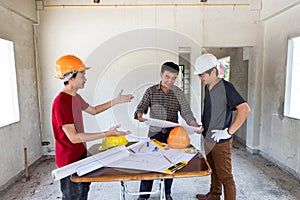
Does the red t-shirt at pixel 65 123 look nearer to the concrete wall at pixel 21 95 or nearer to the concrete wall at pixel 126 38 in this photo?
the concrete wall at pixel 21 95

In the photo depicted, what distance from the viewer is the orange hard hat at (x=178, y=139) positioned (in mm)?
1636

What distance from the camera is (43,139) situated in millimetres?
3701

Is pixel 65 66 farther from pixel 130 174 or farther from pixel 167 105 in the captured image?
pixel 167 105

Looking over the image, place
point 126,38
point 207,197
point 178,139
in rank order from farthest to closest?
point 126,38 → point 207,197 → point 178,139

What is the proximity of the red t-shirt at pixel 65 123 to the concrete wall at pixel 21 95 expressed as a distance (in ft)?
5.82

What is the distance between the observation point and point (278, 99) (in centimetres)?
322

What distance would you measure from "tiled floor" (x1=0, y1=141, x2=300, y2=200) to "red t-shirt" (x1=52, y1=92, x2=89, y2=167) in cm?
122

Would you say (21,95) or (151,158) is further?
(21,95)

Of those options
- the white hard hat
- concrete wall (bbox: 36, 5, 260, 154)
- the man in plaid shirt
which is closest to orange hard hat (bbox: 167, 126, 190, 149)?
the man in plaid shirt

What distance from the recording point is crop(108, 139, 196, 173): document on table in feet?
4.28

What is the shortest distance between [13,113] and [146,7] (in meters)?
2.79

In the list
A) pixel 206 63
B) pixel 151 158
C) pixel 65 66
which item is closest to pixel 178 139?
pixel 151 158

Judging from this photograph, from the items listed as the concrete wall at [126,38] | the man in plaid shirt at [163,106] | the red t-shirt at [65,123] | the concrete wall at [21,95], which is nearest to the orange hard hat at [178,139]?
the man in plaid shirt at [163,106]

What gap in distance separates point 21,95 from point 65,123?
7.58ft
